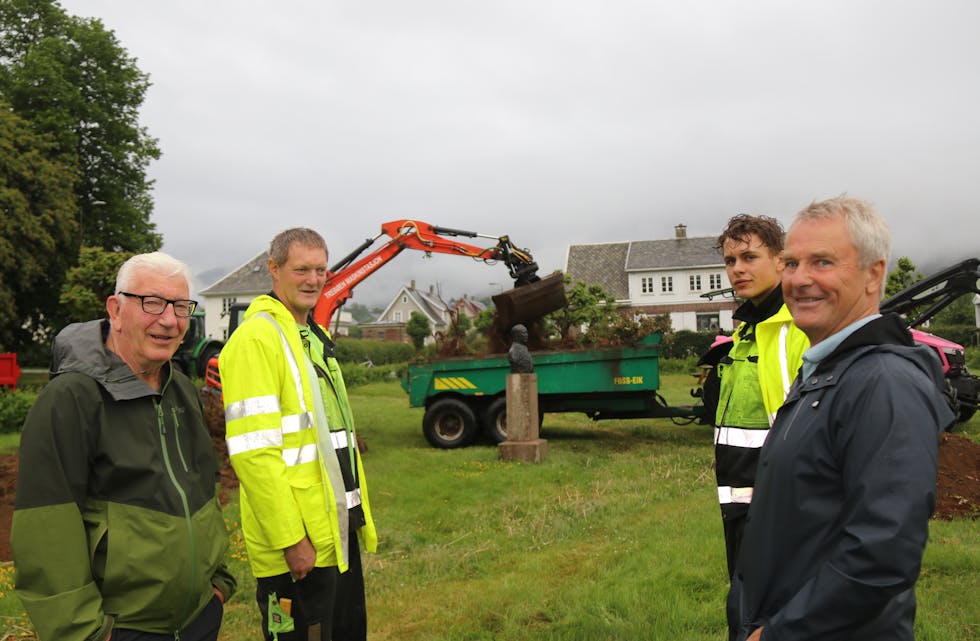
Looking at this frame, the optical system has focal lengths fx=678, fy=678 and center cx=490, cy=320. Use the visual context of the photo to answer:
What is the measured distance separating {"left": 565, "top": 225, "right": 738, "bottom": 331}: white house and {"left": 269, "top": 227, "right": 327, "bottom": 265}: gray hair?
4107 cm

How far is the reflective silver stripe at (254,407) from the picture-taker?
2.50m

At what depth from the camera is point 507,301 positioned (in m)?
11.1

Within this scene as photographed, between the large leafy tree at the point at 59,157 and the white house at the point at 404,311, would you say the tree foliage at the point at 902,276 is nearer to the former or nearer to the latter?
the large leafy tree at the point at 59,157

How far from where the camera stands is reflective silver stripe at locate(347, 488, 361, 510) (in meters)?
2.74

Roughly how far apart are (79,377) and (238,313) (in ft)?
31.9

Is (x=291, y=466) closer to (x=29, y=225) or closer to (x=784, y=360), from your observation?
(x=784, y=360)

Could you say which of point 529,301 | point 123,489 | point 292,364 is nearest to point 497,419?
point 529,301

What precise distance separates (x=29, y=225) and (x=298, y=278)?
83.1 ft

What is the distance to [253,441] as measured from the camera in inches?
97.1

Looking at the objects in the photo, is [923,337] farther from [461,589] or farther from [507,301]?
[461,589]

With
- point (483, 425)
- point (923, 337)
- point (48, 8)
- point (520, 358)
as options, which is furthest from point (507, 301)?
point (48, 8)

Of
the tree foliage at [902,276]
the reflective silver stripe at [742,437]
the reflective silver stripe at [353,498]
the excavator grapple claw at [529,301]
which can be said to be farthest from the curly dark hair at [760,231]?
the tree foliage at [902,276]

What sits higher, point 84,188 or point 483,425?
point 84,188

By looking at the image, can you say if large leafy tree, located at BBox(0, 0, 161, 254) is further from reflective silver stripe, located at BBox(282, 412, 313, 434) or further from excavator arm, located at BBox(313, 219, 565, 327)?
reflective silver stripe, located at BBox(282, 412, 313, 434)
